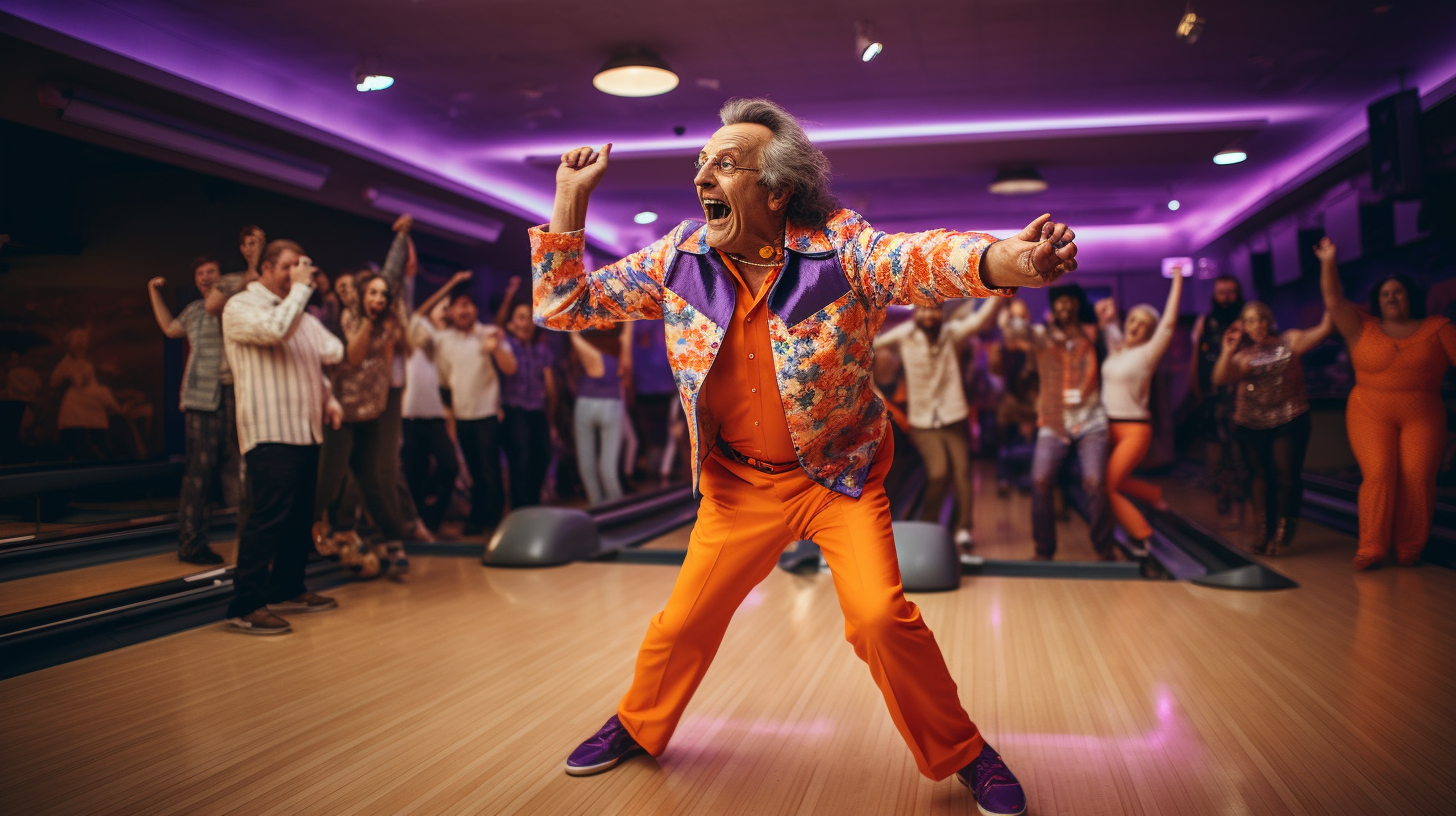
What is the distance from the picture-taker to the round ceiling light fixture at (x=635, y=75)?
4777 mm

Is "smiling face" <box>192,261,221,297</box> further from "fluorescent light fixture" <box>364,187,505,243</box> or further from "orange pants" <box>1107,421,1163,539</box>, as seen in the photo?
"orange pants" <box>1107,421,1163,539</box>

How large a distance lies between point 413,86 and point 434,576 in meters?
3.04

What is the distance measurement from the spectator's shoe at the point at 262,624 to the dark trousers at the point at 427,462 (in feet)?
7.04

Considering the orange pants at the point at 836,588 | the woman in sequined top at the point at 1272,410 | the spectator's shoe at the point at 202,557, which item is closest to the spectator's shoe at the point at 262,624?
the spectator's shoe at the point at 202,557

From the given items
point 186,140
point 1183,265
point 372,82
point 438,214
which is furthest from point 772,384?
point 1183,265

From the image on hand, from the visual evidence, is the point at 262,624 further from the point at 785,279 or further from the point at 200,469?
the point at 785,279

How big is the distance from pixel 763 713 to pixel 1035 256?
1544 mm

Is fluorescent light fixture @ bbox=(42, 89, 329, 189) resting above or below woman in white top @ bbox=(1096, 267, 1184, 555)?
above

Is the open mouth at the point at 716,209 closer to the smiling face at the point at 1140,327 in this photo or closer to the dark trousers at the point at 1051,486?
the dark trousers at the point at 1051,486

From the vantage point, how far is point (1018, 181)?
279 inches

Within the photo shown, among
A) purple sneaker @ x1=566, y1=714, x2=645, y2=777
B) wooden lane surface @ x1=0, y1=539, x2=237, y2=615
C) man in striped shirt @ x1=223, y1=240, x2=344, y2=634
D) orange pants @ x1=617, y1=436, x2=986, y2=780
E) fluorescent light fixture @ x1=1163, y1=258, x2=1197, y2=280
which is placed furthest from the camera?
fluorescent light fixture @ x1=1163, y1=258, x2=1197, y2=280

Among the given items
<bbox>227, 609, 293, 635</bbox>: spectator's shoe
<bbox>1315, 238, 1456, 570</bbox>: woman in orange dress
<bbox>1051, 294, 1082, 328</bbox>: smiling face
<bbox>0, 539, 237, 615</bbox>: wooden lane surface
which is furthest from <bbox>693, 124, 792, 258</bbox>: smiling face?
<bbox>1315, 238, 1456, 570</bbox>: woman in orange dress

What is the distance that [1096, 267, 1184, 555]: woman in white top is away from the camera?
173 inches

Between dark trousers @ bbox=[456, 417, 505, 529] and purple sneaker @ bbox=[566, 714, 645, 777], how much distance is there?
154 inches
